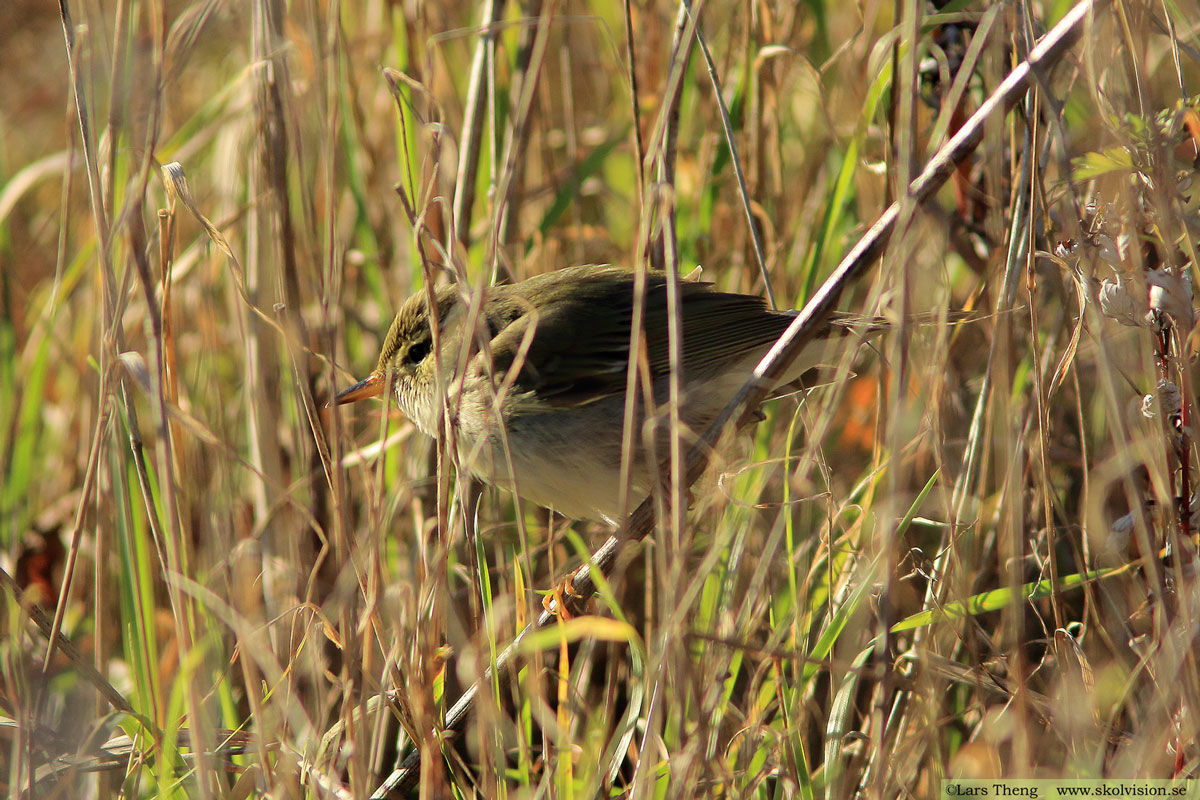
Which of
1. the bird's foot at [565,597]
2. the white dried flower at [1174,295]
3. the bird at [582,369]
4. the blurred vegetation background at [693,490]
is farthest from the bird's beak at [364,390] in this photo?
the white dried flower at [1174,295]

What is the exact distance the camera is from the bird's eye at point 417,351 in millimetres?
2518

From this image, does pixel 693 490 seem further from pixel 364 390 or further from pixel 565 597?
pixel 364 390

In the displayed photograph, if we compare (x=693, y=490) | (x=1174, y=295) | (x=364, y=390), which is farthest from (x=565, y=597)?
(x=1174, y=295)

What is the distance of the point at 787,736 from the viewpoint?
1.60 meters

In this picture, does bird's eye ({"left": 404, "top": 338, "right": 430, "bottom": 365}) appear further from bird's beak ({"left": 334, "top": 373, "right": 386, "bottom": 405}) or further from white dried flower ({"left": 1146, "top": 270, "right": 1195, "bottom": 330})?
white dried flower ({"left": 1146, "top": 270, "right": 1195, "bottom": 330})

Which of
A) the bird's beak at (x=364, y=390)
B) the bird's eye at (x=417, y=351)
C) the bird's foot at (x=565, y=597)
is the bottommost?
the bird's foot at (x=565, y=597)

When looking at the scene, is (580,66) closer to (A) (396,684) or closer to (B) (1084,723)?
(A) (396,684)

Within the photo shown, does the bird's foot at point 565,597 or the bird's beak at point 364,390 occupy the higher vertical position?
the bird's beak at point 364,390

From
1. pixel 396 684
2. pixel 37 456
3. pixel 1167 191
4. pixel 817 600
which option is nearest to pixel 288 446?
pixel 37 456

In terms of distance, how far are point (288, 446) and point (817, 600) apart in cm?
154

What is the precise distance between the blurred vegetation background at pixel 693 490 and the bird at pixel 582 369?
14 centimetres

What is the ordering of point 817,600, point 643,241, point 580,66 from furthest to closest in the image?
point 580,66, point 817,600, point 643,241

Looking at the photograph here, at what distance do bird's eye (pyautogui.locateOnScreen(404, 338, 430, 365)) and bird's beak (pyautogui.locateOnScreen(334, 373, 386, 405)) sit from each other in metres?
0.09

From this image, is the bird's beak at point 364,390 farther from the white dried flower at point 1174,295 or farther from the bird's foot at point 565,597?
the white dried flower at point 1174,295
